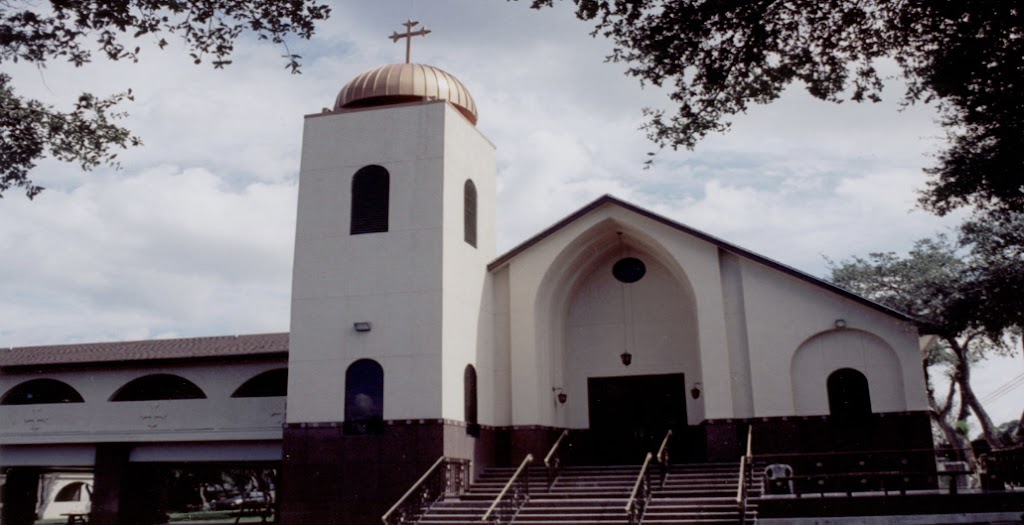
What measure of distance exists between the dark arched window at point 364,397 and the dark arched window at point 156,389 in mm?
6686

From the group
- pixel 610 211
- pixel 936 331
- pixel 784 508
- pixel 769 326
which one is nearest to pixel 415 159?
pixel 610 211

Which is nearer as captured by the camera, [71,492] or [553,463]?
[553,463]

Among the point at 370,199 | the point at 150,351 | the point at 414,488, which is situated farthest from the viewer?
the point at 150,351

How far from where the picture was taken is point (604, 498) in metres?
16.6

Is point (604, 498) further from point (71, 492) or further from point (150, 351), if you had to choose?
point (71, 492)

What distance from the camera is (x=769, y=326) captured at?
19031 mm

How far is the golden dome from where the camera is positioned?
67.4ft

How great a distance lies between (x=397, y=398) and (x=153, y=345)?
32.8 ft

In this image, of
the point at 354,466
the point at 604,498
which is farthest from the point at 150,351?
the point at 604,498

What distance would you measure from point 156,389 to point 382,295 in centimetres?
830

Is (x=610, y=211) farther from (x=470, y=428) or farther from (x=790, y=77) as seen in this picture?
(x=790, y=77)

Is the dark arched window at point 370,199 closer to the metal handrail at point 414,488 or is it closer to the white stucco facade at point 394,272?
the white stucco facade at point 394,272

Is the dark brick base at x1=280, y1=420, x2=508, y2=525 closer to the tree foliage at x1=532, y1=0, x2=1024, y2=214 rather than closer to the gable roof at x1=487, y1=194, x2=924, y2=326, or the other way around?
the gable roof at x1=487, y1=194, x2=924, y2=326

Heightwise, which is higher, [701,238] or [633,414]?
[701,238]
